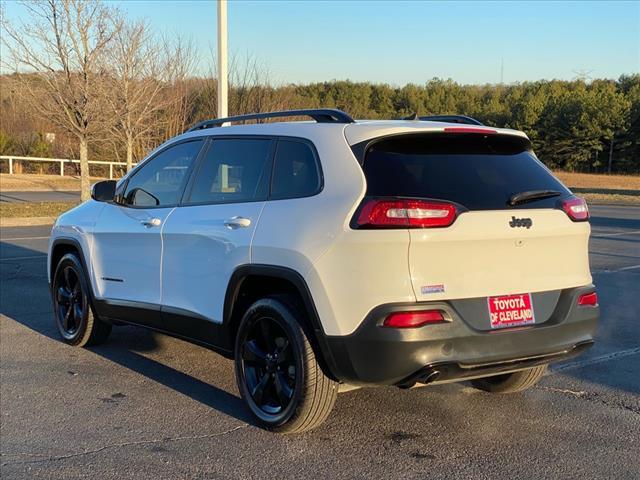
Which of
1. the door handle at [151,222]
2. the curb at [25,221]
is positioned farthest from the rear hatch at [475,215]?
the curb at [25,221]

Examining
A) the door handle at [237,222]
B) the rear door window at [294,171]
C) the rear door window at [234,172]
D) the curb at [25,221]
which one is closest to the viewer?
the rear door window at [294,171]

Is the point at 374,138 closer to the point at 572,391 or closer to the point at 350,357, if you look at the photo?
the point at 350,357

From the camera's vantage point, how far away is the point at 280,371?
4.10 meters

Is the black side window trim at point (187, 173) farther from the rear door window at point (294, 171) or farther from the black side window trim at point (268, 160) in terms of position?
the rear door window at point (294, 171)

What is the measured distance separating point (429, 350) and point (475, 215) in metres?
0.77

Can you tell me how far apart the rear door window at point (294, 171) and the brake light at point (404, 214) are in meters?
0.44

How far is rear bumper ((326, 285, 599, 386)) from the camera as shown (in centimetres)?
346

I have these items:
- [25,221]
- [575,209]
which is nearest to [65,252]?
[575,209]

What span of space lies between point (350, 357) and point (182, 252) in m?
1.66

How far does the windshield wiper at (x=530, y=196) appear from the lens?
3839 mm

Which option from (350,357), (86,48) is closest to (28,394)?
(350,357)

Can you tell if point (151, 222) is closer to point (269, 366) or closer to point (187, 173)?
point (187, 173)

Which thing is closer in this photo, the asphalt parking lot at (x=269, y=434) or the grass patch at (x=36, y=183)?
the asphalt parking lot at (x=269, y=434)

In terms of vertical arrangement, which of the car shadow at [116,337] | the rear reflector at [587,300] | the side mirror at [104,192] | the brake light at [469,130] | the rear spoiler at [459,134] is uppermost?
the brake light at [469,130]
